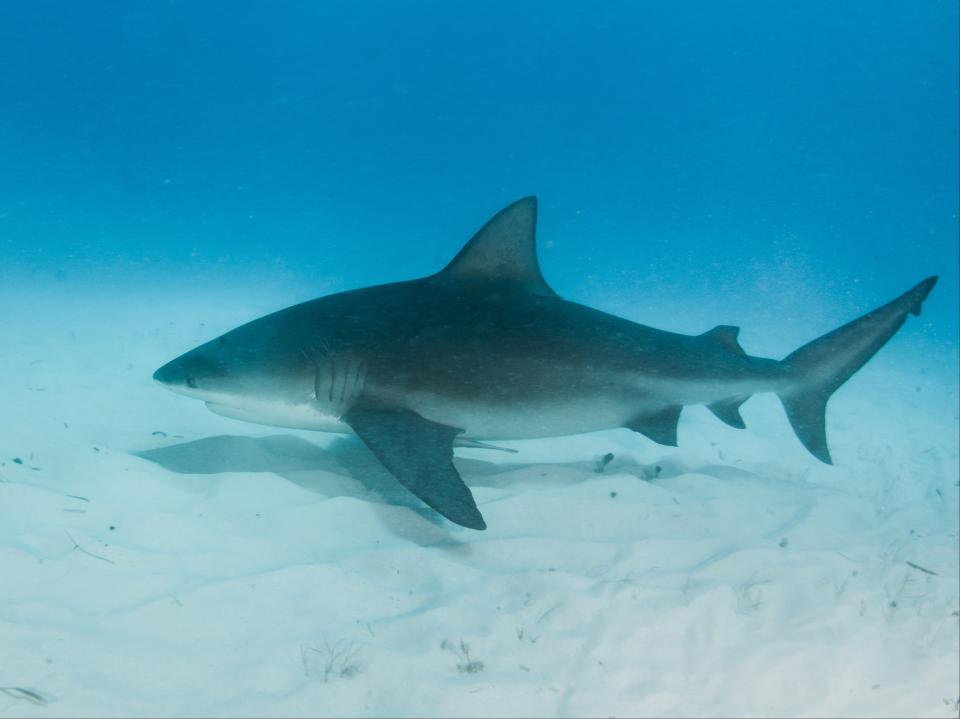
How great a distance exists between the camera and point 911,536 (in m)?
4.76

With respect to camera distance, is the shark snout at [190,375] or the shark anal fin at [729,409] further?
the shark anal fin at [729,409]

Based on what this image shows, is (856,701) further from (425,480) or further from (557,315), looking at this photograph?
(557,315)

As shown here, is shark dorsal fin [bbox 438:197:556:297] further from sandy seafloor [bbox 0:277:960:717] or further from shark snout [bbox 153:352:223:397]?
shark snout [bbox 153:352:223:397]

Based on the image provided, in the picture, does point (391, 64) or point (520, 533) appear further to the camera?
point (391, 64)

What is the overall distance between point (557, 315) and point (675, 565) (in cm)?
203

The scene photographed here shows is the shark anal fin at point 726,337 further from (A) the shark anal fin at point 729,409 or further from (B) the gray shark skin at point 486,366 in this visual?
(A) the shark anal fin at point 729,409

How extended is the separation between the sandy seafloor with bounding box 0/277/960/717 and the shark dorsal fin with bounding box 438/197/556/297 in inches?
64.6

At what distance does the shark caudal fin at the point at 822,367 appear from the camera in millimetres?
5145

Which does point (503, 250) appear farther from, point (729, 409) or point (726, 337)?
point (729, 409)

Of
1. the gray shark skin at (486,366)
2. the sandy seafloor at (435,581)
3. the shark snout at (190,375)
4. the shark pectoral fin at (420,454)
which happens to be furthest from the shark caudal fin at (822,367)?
the shark snout at (190,375)

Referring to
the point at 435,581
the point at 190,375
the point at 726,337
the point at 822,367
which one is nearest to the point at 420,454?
the point at 435,581

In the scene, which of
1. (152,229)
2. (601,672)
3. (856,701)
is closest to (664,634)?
(601,672)

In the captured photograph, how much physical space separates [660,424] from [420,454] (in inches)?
81.1

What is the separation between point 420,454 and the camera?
3.81m
